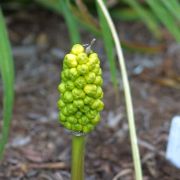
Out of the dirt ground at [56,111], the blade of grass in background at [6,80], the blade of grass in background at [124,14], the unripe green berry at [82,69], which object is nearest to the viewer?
the unripe green berry at [82,69]

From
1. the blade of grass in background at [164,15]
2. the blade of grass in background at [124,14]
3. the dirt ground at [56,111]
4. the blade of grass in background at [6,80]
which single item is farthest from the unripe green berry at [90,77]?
the blade of grass in background at [124,14]

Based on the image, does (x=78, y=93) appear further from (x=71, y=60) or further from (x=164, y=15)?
(x=164, y=15)

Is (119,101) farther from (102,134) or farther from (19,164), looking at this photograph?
(19,164)

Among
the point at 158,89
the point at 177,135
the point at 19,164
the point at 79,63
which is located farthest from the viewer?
the point at 158,89

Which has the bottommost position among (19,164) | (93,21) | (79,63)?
(19,164)

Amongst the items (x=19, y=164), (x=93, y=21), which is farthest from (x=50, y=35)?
(x=19, y=164)

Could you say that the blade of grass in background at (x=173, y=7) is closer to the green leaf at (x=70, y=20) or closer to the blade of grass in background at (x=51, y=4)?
the green leaf at (x=70, y=20)

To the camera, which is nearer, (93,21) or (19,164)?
(19,164)
